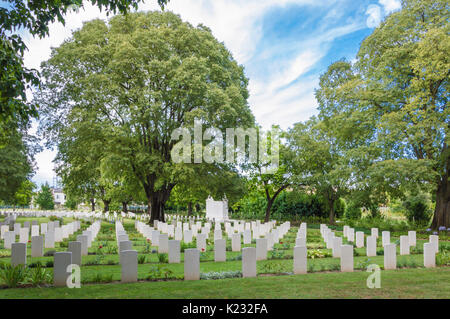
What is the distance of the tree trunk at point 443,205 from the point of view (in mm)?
20391

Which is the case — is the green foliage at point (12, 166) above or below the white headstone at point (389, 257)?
above

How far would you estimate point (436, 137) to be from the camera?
1856 centimetres

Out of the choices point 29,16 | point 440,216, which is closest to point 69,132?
point 29,16

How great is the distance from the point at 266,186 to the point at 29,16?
82.8 feet

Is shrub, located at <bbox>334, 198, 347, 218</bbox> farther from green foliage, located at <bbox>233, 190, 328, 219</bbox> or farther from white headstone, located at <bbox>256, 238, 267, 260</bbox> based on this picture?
white headstone, located at <bbox>256, 238, 267, 260</bbox>

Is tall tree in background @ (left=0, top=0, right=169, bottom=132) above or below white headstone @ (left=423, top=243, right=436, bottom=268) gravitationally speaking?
above

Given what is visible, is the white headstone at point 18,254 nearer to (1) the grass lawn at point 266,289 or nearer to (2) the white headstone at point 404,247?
(1) the grass lawn at point 266,289

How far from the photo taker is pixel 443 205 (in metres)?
20.7

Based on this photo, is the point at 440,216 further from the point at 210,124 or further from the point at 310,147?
the point at 210,124

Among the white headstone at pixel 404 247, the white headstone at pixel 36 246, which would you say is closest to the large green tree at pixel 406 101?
the white headstone at pixel 404 247

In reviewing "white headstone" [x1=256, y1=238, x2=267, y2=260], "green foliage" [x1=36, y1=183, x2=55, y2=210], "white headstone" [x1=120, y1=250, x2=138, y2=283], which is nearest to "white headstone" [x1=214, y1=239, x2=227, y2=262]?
"white headstone" [x1=256, y1=238, x2=267, y2=260]

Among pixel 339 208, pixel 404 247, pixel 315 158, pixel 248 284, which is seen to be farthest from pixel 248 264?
pixel 339 208

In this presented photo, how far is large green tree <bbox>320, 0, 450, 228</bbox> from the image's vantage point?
17.9m

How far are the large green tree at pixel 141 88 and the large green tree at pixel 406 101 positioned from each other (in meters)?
7.58
